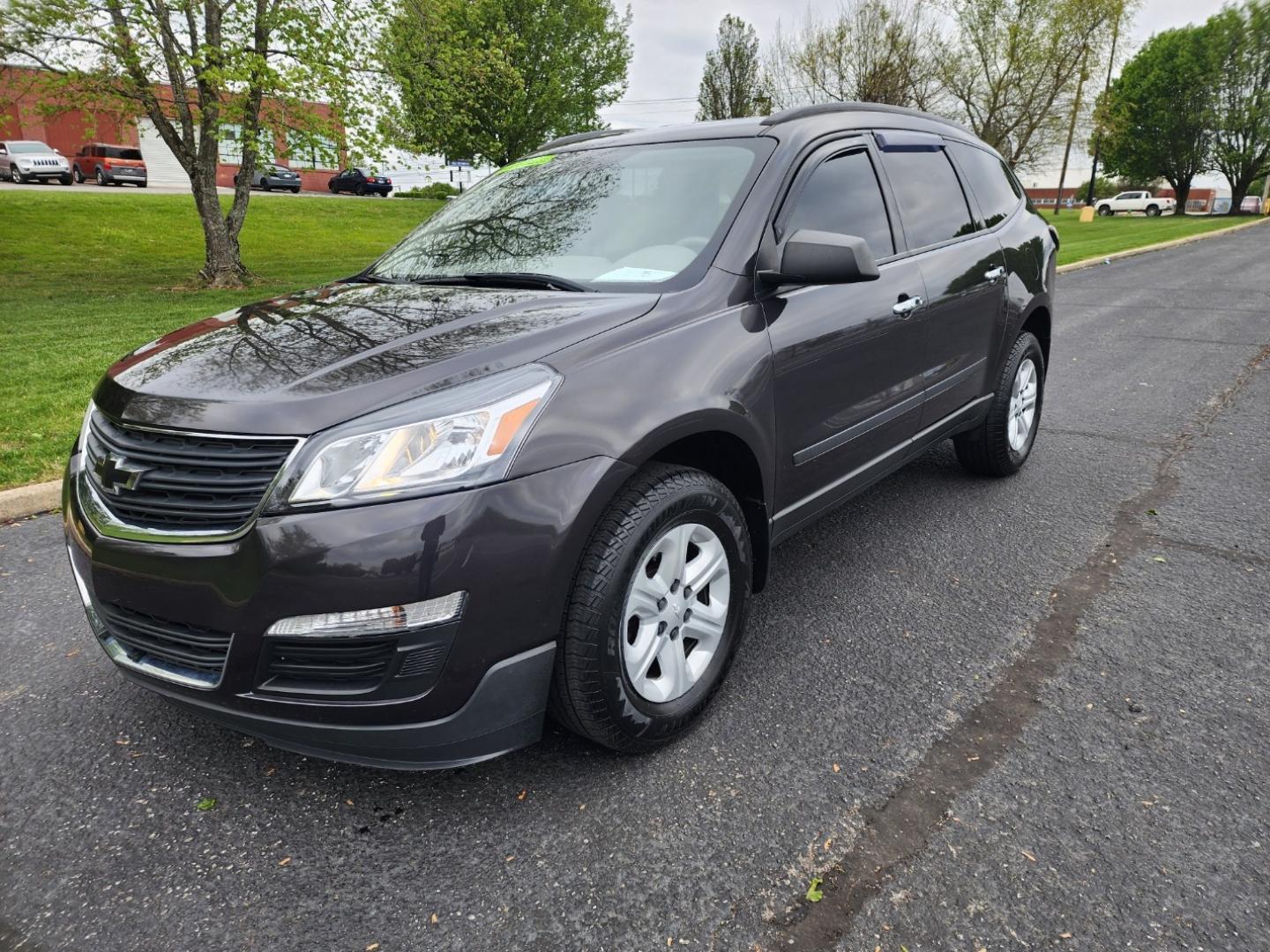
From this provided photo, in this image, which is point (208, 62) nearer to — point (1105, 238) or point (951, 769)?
point (951, 769)

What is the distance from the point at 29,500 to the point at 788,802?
410 cm

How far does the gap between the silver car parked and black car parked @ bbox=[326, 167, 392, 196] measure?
11692 mm

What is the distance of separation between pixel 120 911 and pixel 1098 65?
125ft

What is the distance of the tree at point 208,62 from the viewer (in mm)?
10812

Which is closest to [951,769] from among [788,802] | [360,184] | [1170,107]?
[788,802]

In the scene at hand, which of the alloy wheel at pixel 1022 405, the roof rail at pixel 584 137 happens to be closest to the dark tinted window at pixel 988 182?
the alloy wheel at pixel 1022 405

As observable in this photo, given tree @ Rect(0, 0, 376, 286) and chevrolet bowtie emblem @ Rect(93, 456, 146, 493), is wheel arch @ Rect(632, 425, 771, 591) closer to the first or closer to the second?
chevrolet bowtie emblem @ Rect(93, 456, 146, 493)

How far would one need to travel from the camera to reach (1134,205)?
53.5 m

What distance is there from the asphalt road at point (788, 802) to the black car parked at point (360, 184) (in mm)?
40396

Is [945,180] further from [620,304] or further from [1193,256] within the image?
[1193,256]

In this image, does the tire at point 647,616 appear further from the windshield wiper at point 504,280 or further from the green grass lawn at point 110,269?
the green grass lawn at point 110,269

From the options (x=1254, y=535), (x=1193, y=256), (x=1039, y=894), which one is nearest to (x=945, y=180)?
(x=1254, y=535)

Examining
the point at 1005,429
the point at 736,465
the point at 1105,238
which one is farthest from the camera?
the point at 1105,238

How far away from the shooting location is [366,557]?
5.96 feet
